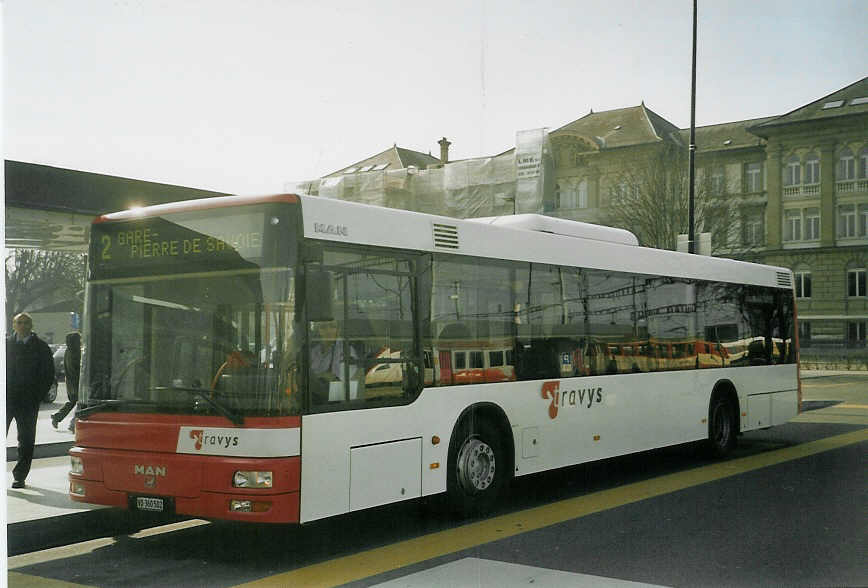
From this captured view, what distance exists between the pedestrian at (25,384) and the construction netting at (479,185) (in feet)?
36.9

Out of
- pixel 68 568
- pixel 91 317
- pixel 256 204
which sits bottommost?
pixel 68 568

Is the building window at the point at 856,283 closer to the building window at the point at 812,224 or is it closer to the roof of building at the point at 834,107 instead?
the building window at the point at 812,224

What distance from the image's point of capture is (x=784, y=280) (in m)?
14.5

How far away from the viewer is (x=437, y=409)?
7.95 meters

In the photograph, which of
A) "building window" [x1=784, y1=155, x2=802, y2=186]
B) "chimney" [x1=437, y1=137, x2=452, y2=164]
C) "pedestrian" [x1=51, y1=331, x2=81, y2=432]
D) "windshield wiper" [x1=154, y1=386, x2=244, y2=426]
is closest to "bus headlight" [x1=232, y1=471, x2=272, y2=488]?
"windshield wiper" [x1=154, y1=386, x2=244, y2=426]

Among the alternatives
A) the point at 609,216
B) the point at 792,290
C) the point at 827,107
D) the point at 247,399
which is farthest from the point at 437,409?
the point at 609,216

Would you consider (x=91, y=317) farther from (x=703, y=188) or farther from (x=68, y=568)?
(x=703, y=188)

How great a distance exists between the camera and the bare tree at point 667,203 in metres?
21.3

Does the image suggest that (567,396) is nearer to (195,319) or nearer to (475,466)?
(475,466)

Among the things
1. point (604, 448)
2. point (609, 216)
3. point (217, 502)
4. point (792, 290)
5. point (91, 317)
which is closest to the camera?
point (217, 502)

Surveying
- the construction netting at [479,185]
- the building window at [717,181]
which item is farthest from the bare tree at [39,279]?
the building window at [717,181]

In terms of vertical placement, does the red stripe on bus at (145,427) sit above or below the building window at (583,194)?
below

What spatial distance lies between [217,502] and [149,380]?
3.64 ft

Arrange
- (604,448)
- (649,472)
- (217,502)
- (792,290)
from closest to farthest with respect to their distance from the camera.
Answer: (217,502) → (604,448) → (649,472) → (792,290)
